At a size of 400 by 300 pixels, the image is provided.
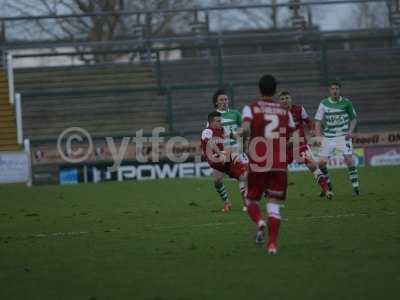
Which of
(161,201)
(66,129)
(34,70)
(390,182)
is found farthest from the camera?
(34,70)

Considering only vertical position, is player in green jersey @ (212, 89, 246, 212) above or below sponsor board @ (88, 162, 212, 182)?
above

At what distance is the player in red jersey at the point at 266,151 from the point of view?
9.98m

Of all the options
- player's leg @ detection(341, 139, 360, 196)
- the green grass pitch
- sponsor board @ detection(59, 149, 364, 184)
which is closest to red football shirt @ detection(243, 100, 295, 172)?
the green grass pitch

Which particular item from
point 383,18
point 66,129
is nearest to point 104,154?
point 66,129

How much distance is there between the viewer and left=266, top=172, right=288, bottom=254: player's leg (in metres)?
9.70

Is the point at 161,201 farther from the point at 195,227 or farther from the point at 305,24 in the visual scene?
the point at 305,24

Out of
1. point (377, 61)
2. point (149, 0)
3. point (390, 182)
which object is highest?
point (149, 0)

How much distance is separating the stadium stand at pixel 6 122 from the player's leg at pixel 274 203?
20731 millimetres

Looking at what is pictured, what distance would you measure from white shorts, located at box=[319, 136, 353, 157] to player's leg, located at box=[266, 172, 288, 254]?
809cm

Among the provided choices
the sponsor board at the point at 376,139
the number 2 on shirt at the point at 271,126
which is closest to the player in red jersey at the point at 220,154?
the number 2 on shirt at the point at 271,126

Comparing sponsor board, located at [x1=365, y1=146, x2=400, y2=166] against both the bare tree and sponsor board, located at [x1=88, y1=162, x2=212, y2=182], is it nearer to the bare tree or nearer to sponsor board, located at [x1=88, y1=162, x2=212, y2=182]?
sponsor board, located at [x1=88, y1=162, x2=212, y2=182]

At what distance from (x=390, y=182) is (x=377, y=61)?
555 inches

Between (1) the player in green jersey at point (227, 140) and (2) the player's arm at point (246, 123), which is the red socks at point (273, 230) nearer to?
(2) the player's arm at point (246, 123)

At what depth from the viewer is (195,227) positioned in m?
12.7
